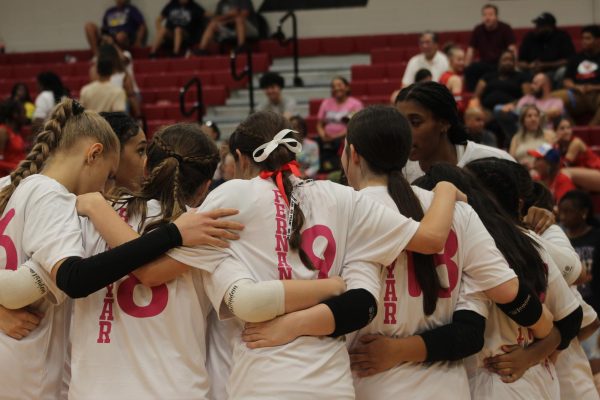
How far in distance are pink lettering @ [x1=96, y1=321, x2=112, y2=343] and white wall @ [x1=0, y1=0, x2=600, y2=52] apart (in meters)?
12.0

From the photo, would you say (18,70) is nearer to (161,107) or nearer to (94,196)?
(161,107)

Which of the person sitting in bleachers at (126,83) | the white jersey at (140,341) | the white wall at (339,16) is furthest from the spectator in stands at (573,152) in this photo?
the white jersey at (140,341)

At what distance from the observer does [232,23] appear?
14203 millimetres

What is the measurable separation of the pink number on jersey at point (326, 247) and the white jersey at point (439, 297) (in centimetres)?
23

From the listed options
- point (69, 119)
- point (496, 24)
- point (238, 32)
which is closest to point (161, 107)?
point (238, 32)

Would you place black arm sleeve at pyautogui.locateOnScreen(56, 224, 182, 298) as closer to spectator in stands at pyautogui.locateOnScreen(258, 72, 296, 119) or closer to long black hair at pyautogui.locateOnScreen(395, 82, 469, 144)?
long black hair at pyautogui.locateOnScreen(395, 82, 469, 144)

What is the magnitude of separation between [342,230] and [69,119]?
1.04 metres

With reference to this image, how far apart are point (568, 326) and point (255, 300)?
134cm

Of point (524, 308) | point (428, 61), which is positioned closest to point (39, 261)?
point (524, 308)

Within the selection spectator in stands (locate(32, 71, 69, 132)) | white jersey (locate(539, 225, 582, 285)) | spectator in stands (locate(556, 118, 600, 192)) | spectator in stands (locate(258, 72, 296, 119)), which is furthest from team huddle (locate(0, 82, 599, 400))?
spectator in stands (locate(32, 71, 69, 132))

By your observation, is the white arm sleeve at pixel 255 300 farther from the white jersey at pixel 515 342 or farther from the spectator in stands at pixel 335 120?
the spectator in stands at pixel 335 120

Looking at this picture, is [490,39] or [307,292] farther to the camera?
[490,39]

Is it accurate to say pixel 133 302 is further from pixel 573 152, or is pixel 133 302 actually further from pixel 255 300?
pixel 573 152

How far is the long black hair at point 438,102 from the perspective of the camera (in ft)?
12.2
